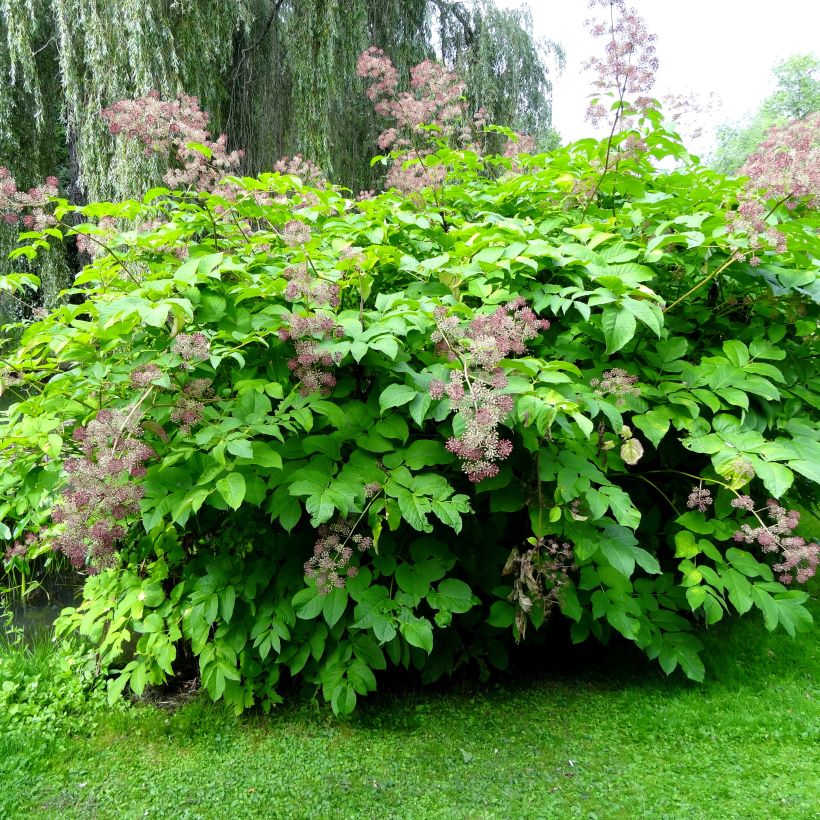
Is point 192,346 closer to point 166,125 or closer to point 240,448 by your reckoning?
point 240,448

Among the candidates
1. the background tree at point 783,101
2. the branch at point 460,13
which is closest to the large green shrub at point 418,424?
the branch at point 460,13

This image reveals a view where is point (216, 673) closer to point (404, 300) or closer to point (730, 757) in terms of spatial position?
point (404, 300)

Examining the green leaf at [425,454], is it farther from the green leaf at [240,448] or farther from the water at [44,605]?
the water at [44,605]

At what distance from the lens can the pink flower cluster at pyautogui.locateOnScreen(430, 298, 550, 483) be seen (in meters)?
1.46

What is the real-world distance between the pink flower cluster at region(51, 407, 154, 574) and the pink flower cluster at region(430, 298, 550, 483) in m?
0.76

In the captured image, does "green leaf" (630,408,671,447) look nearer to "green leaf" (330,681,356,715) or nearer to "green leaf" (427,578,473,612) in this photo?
"green leaf" (427,578,473,612)

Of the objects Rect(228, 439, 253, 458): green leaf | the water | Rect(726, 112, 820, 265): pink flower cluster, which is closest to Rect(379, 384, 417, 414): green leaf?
Rect(228, 439, 253, 458): green leaf

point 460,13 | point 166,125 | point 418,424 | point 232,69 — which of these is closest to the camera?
point 418,424

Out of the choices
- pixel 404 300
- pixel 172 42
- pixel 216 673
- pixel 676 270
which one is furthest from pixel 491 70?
pixel 216 673

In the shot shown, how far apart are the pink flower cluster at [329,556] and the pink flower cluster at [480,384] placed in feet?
1.47

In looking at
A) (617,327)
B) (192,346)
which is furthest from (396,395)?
(617,327)

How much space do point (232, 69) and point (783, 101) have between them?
35190 millimetres

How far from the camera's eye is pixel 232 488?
65.5 inches

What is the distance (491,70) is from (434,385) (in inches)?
279
